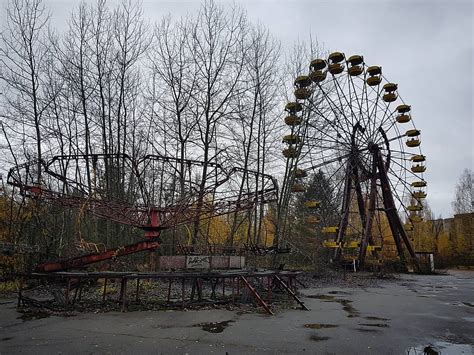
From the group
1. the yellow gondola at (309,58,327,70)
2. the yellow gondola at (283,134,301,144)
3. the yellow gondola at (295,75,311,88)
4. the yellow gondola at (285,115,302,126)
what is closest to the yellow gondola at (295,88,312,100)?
the yellow gondola at (295,75,311,88)

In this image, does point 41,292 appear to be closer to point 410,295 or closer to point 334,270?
point 410,295

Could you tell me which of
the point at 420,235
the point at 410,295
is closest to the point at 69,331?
the point at 410,295

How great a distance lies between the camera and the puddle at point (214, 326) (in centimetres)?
901

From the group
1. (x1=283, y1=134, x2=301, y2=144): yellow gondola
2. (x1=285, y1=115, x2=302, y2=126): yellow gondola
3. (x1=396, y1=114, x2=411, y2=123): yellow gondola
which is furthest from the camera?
(x1=396, y1=114, x2=411, y2=123): yellow gondola

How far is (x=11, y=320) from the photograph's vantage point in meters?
9.88

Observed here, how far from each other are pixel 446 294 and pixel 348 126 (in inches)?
660

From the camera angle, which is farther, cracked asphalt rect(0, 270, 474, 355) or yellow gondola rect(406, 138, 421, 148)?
yellow gondola rect(406, 138, 421, 148)

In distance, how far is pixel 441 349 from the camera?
25.1 feet

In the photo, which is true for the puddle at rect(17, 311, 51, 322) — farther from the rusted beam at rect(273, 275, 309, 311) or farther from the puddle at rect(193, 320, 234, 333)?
the rusted beam at rect(273, 275, 309, 311)

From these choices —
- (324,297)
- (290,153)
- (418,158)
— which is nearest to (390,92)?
(418,158)

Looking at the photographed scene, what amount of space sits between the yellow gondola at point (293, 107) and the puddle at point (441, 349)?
22.5m

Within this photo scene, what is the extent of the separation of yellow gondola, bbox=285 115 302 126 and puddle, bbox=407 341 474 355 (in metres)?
21.5

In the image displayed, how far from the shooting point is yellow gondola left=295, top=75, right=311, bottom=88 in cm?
2867

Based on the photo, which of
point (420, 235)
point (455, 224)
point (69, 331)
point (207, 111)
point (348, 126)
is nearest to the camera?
point (69, 331)
